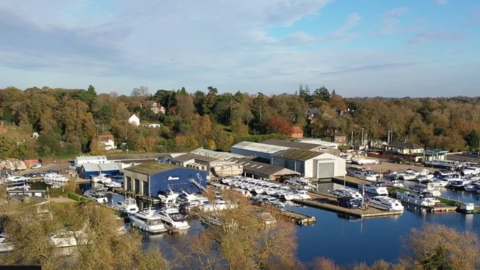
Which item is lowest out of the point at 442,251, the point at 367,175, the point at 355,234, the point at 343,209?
the point at 355,234

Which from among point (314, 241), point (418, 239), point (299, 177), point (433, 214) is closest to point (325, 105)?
point (299, 177)

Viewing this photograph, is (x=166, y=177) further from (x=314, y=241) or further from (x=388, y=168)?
(x=388, y=168)

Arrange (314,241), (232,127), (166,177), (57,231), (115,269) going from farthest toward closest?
(232,127)
(166,177)
(314,241)
(57,231)
(115,269)

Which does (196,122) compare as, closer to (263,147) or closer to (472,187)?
(263,147)

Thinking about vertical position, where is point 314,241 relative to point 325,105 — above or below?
below

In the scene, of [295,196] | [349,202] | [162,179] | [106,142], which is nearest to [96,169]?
[162,179]

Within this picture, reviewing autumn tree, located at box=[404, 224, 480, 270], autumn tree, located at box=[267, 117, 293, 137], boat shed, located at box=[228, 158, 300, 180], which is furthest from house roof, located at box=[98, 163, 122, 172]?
autumn tree, located at box=[404, 224, 480, 270]
